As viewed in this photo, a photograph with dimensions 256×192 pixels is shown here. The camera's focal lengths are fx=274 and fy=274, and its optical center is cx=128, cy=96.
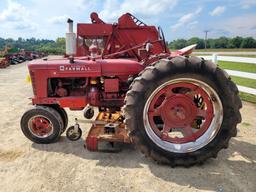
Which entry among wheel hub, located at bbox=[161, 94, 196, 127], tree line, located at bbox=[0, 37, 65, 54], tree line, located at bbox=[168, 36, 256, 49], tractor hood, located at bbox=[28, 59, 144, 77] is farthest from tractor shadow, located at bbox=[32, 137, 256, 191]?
tree line, located at bbox=[168, 36, 256, 49]

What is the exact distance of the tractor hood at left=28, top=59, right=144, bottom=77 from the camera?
13.2 feet

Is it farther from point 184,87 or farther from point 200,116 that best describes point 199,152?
point 184,87

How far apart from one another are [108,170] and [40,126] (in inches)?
55.9

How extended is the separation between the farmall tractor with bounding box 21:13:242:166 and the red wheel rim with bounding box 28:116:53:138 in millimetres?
14

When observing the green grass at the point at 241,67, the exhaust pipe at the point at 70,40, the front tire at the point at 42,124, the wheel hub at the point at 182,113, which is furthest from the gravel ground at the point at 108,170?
the green grass at the point at 241,67

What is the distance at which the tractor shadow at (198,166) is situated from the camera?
9.89 feet

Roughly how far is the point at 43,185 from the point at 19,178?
36 centimetres

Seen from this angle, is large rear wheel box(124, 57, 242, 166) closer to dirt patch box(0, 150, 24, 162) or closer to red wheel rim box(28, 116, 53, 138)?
red wheel rim box(28, 116, 53, 138)

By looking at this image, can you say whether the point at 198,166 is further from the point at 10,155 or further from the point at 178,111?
the point at 10,155

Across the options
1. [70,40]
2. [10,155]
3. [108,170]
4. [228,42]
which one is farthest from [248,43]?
[10,155]

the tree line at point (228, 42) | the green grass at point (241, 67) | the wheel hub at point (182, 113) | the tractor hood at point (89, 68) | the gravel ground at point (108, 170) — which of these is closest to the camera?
the gravel ground at point (108, 170)

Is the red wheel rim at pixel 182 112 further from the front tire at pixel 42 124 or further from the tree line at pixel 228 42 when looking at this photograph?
the tree line at pixel 228 42

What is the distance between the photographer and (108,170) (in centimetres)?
330

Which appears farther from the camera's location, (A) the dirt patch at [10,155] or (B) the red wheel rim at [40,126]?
(B) the red wheel rim at [40,126]
